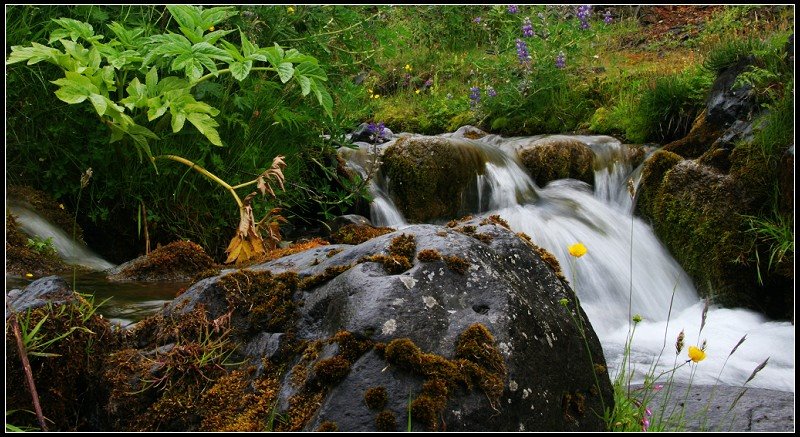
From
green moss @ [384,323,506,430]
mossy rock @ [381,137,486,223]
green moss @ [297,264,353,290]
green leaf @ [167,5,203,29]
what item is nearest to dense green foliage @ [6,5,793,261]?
green leaf @ [167,5,203,29]

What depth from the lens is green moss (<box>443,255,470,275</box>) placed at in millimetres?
1965

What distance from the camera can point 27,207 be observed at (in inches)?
142

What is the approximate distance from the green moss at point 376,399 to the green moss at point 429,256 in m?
0.49

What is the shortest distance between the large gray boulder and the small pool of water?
52cm

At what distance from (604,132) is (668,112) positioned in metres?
1.04

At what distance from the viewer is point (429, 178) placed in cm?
657

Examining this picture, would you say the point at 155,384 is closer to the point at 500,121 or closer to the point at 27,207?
the point at 27,207

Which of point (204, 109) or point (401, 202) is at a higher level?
point (204, 109)

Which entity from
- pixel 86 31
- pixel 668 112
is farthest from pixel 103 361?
pixel 668 112

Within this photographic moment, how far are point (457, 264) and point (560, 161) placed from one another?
5.56 m

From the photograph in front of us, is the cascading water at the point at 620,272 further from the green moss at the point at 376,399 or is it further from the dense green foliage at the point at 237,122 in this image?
the green moss at the point at 376,399

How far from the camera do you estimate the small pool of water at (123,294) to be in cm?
256

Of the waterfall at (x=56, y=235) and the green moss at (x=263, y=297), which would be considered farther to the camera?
the waterfall at (x=56, y=235)

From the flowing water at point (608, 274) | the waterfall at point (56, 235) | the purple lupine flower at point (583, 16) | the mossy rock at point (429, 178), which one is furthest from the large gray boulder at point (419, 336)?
Answer: the purple lupine flower at point (583, 16)
